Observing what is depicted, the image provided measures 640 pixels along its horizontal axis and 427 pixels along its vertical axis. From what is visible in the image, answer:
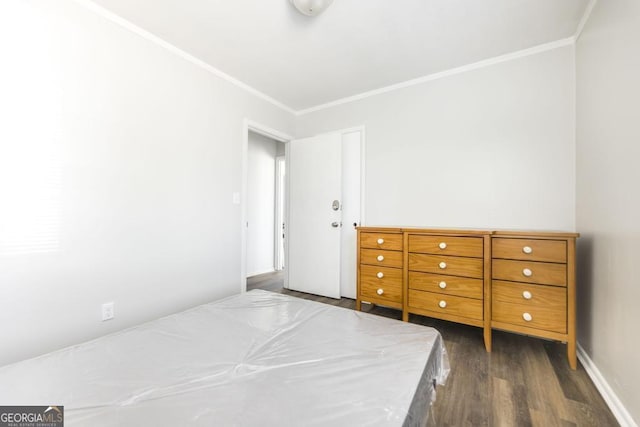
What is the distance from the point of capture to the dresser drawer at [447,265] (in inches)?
77.5

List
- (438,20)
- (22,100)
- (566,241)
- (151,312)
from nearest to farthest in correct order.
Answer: (22,100), (566,241), (438,20), (151,312)

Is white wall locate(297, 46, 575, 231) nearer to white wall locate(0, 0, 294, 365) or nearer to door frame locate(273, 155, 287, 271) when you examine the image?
white wall locate(0, 0, 294, 365)

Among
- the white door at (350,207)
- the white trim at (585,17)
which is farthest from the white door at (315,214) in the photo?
the white trim at (585,17)

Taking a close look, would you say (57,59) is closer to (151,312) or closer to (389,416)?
(151,312)

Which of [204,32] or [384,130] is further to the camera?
[384,130]

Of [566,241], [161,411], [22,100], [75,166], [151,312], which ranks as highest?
[22,100]

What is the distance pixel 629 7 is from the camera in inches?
49.6

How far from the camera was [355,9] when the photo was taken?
1.76 m

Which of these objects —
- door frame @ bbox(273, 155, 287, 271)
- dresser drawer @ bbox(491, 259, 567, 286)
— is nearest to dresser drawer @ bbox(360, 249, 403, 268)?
dresser drawer @ bbox(491, 259, 567, 286)

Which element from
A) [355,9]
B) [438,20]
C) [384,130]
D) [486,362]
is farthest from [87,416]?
[384,130]

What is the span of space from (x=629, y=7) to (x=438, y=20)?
96 cm

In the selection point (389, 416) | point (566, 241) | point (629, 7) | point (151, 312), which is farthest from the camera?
point (151, 312)

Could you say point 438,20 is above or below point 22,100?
above
